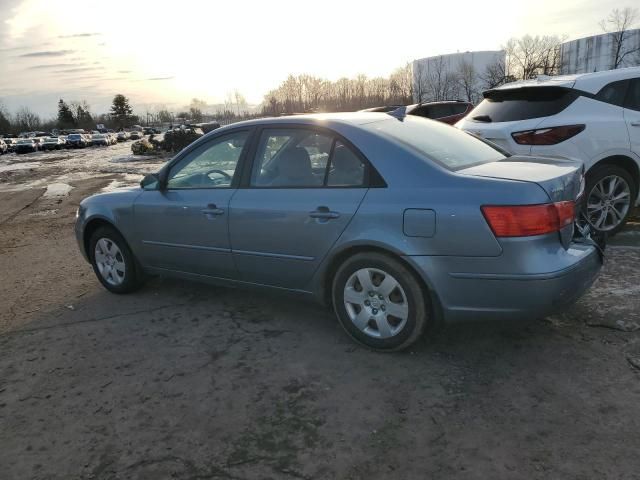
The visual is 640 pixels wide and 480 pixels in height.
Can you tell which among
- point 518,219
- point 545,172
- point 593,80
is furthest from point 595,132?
point 518,219

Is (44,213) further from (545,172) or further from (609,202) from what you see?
(545,172)

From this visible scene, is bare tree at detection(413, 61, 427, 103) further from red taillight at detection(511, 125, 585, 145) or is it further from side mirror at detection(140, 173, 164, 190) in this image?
side mirror at detection(140, 173, 164, 190)

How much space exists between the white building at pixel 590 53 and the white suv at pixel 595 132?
2812 inches

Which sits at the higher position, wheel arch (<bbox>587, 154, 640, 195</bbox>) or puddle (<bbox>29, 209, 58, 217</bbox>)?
wheel arch (<bbox>587, 154, 640, 195</bbox>)

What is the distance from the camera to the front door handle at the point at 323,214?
342cm

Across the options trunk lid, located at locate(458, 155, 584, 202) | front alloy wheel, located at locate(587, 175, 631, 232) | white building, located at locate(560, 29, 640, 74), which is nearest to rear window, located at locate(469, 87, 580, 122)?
front alloy wheel, located at locate(587, 175, 631, 232)

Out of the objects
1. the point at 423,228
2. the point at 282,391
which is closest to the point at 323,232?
the point at 423,228

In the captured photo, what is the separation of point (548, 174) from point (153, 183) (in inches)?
127

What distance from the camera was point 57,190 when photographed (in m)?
15.9

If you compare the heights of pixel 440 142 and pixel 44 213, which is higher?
pixel 440 142

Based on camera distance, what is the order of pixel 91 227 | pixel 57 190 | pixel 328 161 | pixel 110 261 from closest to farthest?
1. pixel 328 161
2. pixel 110 261
3. pixel 91 227
4. pixel 57 190

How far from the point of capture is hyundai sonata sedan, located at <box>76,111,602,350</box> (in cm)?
296

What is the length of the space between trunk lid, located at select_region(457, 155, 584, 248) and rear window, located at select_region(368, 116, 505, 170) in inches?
4.8

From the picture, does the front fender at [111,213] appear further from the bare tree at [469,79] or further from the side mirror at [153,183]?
the bare tree at [469,79]
